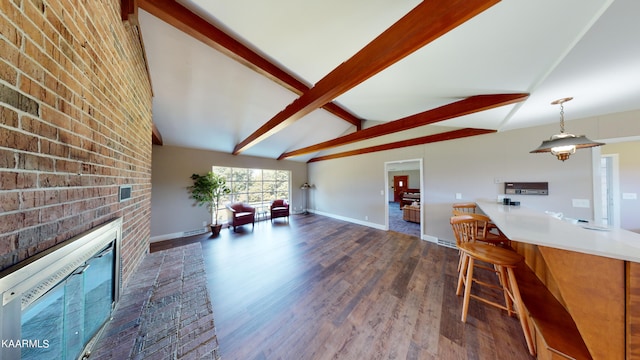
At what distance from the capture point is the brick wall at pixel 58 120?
539mm

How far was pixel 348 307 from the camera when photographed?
75.5 inches

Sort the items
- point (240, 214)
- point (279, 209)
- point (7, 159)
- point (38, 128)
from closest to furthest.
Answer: point (7, 159) → point (38, 128) → point (240, 214) → point (279, 209)

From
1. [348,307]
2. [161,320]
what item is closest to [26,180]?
[161,320]

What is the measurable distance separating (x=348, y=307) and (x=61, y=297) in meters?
2.05

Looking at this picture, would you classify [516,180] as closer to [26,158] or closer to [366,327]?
[366,327]

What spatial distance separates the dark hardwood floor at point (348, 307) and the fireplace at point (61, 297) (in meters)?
0.92

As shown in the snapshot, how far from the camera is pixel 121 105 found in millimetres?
1338

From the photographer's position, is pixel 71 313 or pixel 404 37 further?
pixel 404 37

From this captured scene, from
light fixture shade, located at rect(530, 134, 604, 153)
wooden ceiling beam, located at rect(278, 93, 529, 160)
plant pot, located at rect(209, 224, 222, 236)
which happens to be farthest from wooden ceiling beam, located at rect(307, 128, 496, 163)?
plant pot, located at rect(209, 224, 222, 236)

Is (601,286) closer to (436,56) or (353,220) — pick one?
(436,56)

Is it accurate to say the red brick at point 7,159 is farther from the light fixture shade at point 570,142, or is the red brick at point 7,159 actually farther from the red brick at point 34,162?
the light fixture shade at point 570,142

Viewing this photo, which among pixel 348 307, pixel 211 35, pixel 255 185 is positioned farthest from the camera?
pixel 255 185

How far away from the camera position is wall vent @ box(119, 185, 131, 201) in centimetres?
136

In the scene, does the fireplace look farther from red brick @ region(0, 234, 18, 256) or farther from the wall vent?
the wall vent
